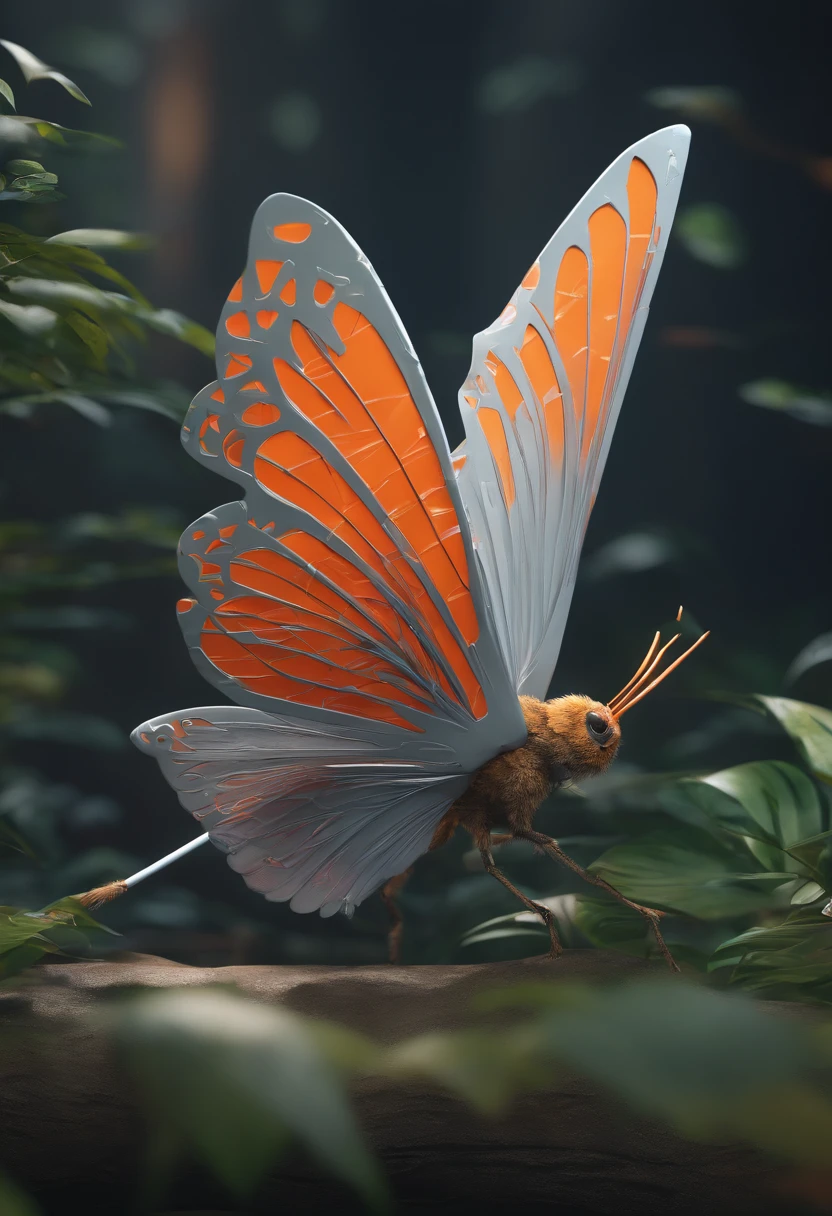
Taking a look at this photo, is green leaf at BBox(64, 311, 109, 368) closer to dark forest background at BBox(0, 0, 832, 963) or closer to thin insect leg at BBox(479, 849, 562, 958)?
dark forest background at BBox(0, 0, 832, 963)

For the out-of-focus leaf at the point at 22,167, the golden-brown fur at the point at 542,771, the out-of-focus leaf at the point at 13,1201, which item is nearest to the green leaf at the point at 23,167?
the out-of-focus leaf at the point at 22,167

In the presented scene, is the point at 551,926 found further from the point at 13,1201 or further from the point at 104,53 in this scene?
the point at 104,53

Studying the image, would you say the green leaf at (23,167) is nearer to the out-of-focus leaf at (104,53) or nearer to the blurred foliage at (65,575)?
the blurred foliage at (65,575)

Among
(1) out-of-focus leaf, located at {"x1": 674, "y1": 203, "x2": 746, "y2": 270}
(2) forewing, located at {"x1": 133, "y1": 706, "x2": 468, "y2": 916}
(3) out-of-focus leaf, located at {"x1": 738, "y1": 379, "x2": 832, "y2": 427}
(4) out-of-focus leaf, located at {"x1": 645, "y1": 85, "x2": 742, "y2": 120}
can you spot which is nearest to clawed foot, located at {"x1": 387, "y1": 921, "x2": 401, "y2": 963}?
(2) forewing, located at {"x1": 133, "y1": 706, "x2": 468, "y2": 916}

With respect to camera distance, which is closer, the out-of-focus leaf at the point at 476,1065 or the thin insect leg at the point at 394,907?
the out-of-focus leaf at the point at 476,1065

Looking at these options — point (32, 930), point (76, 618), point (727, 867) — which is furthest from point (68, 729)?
point (727, 867)

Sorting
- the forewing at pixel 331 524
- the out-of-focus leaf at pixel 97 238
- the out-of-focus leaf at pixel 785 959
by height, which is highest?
the out-of-focus leaf at pixel 97 238
